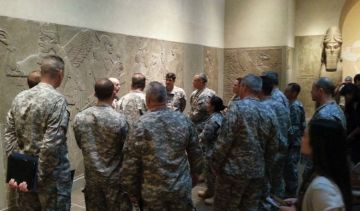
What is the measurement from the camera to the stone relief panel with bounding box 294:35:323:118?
34.4ft

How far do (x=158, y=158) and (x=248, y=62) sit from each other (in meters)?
8.00

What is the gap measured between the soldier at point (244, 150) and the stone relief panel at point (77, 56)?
103 inches

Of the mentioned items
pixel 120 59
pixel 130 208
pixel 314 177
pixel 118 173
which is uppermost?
pixel 120 59

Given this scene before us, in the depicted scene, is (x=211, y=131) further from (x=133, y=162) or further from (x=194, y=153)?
(x=133, y=162)

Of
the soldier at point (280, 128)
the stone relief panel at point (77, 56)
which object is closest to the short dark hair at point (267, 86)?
the soldier at point (280, 128)

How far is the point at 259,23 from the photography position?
9.99 metres

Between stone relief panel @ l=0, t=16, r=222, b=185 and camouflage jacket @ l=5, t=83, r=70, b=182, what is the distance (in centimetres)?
135

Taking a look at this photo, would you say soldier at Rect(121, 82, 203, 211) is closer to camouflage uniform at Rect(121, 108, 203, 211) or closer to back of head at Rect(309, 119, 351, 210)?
camouflage uniform at Rect(121, 108, 203, 211)

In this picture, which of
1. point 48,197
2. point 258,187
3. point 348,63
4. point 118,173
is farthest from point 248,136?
point 348,63

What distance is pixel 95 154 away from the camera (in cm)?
309

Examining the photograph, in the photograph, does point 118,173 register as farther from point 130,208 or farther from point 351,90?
point 351,90

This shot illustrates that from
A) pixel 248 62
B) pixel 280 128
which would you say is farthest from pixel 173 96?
pixel 248 62

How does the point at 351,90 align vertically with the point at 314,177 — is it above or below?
above

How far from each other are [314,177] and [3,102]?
3.64m
